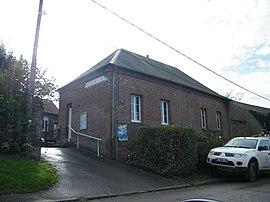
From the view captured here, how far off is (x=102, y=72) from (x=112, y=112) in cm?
258

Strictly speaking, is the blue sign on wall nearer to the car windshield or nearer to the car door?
the car windshield

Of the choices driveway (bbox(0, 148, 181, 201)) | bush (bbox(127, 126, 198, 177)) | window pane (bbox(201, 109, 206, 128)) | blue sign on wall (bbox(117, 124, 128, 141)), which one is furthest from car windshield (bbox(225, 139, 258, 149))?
window pane (bbox(201, 109, 206, 128))

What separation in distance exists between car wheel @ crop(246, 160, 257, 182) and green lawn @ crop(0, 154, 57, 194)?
24.1 ft

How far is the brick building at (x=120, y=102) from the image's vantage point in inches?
592

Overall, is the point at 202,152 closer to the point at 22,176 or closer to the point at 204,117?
the point at 22,176

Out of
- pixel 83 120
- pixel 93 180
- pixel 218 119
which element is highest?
pixel 218 119

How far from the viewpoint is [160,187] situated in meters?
9.58

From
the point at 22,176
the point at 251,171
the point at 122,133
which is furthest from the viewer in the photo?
the point at 122,133

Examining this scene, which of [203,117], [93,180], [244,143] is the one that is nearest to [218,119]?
[203,117]

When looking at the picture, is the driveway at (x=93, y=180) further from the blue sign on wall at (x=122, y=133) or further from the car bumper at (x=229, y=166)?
the car bumper at (x=229, y=166)

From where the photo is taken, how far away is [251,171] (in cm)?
1125

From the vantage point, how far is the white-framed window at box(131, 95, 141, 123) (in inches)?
638

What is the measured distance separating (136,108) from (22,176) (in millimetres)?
9209

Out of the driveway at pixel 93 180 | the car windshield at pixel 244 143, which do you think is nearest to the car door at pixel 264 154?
the car windshield at pixel 244 143
